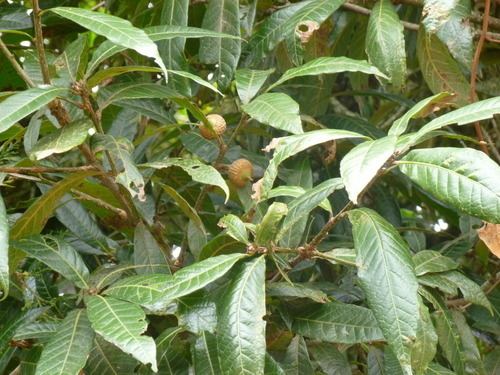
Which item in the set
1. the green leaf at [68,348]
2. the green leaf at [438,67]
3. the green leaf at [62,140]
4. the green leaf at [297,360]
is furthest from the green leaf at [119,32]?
the green leaf at [438,67]

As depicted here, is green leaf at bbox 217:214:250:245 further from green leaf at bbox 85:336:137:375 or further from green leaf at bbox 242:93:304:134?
green leaf at bbox 85:336:137:375

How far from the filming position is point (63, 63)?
3.98ft

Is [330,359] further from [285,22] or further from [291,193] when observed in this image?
[285,22]

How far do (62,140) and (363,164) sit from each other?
41 cm

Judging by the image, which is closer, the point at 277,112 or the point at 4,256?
the point at 4,256

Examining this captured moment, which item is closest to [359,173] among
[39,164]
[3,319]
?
[39,164]

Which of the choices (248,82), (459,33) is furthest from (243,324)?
(459,33)

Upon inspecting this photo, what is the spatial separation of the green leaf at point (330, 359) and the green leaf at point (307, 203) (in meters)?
0.29

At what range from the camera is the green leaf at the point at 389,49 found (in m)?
1.36

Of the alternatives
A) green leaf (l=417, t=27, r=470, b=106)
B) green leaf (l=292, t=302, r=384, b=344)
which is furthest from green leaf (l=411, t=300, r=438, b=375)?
green leaf (l=417, t=27, r=470, b=106)

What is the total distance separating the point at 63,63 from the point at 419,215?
1.42 m

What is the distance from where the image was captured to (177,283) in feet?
3.49

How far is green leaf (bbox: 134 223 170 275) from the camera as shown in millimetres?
1310

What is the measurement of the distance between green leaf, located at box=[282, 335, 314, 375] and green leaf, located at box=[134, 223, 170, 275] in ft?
0.71
